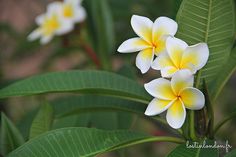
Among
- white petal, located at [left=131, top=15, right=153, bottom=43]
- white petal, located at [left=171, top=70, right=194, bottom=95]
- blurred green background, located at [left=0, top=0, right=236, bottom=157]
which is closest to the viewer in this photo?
white petal, located at [left=171, top=70, right=194, bottom=95]

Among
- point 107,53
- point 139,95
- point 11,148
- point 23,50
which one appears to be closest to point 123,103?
point 139,95

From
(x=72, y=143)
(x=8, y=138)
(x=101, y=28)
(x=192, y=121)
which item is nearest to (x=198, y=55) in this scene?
(x=192, y=121)

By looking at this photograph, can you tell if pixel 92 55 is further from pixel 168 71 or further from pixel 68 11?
pixel 168 71

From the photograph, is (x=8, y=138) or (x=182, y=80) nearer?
(x=182, y=80)

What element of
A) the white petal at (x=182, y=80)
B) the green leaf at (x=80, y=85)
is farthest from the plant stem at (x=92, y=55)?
the white petal at (x=182, y=80)

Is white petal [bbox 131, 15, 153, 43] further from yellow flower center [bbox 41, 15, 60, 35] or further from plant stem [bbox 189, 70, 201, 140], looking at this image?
yellow flower center [bbox 41, 15, 60, 35]

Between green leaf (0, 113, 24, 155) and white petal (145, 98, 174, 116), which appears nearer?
white petal (145, 98, 174, 116)

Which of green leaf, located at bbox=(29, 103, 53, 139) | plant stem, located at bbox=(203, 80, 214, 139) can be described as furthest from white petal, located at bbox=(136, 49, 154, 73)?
green leaf, located at bbox=(29, 103, 53, 139)

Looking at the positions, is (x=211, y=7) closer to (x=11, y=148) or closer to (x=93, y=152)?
(x=93, y=152)
